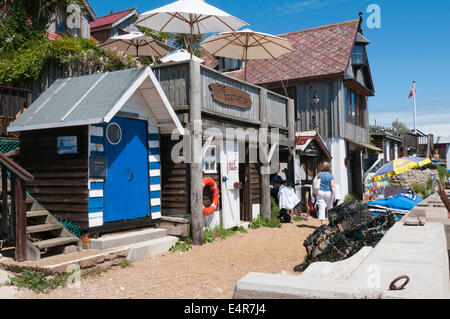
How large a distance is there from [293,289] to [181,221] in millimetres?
6192

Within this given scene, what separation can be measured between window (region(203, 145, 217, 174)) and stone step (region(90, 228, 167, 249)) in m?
1.97

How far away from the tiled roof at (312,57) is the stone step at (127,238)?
1194 cm

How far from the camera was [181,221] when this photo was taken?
8789mm

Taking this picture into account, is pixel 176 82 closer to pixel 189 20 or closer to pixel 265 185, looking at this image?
pixel 189 20

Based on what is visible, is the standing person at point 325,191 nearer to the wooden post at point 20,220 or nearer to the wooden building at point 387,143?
the wooden post at point 20,220

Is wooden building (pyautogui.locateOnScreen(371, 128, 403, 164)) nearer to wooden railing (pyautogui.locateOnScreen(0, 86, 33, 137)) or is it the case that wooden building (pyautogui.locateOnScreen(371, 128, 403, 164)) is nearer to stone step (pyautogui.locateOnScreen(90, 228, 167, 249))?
stone step (pyautogui.locateOnScreen(90, 228, 167, 249))

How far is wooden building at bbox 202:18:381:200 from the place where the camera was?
18109 millimetres

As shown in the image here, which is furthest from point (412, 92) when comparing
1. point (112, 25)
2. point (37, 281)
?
point (37, 281)

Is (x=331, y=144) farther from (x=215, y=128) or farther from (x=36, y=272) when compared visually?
(x=36, y=272)

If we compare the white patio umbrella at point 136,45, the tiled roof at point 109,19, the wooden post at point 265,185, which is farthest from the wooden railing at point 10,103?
the tiled roof at point 109,19

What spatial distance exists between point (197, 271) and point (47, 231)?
9.10 feet

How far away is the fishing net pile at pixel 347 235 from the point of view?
6557 mm
